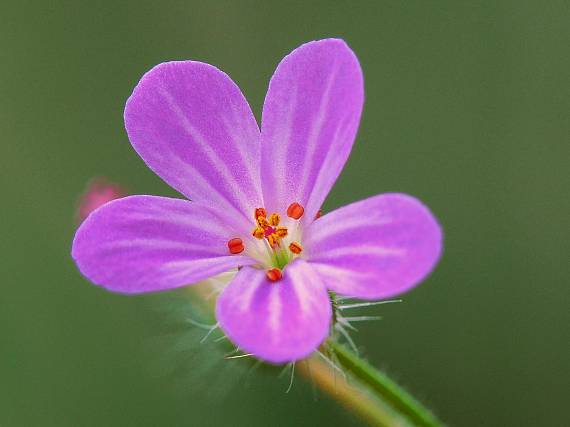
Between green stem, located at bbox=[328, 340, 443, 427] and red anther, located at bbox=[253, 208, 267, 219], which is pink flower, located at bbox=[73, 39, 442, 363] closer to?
red anther, located at bbox=[253, 208, 267, 219]

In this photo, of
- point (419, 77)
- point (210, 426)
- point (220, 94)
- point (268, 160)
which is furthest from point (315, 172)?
point (419, 77)

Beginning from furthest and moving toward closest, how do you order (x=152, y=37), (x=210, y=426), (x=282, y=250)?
1. (x=152, y=37)
2. (x=210, y=426)
3. (x=282, y=250)

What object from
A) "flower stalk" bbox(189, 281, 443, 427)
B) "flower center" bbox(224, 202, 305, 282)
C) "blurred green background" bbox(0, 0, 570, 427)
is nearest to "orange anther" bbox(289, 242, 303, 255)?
"flower center" bbox(224, 202, 305, 282)

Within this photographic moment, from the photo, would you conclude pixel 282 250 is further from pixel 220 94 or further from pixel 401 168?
pixel 401 168

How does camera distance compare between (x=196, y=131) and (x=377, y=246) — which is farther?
(x=196, y=131)

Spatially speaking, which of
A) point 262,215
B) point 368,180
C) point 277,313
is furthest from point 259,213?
point 368,180

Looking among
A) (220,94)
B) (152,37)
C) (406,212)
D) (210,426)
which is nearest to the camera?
(406,212)

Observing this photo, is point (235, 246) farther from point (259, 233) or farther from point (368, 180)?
point (368, 180)
